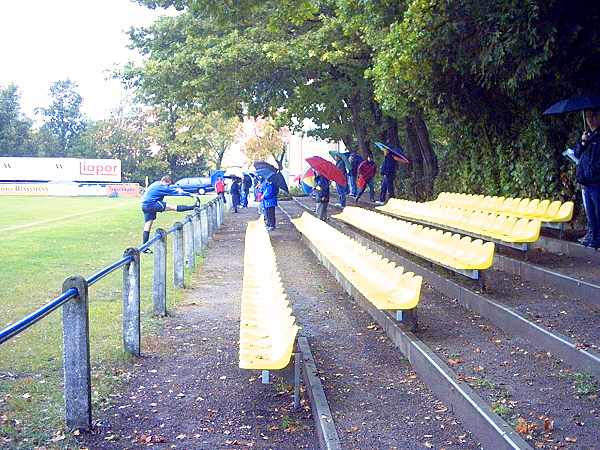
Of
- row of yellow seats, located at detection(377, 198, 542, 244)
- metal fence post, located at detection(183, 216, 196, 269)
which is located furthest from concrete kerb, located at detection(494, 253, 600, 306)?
metal fence post, located at detection(183, 216, 196, 269)

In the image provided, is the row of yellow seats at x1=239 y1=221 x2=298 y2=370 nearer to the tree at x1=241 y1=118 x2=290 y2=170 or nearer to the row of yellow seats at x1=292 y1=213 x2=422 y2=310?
the row of yellow seats at x1=292 y1=213 x2=422 y2=310

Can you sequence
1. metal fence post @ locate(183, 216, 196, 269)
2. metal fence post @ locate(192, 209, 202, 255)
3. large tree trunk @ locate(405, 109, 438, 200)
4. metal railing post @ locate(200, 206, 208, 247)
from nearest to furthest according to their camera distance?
1. metal fence post @ locate(183, 216, 196, 269)
2. metal fence post @ locate(192, 209, 202, 255)
3. metal railing post @ locate(200, 206, 208, 247)
4. large tree trunk @ locate(405, 109, 438, 200)

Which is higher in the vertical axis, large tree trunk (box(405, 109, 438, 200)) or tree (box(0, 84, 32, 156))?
tree (box(0, 84, 32, 156))

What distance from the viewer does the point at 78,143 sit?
3150 inches

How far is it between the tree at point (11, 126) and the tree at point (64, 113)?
526cm

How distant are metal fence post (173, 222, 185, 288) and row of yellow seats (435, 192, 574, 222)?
16.1 ft

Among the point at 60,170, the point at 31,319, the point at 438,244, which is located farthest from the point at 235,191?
the point at 60,170


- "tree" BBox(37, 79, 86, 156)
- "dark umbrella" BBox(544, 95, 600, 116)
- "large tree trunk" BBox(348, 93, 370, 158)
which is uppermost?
"tree" BBox(37, 79, 86, 156)

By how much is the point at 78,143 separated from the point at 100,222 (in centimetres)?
5600

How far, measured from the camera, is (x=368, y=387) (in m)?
5.69

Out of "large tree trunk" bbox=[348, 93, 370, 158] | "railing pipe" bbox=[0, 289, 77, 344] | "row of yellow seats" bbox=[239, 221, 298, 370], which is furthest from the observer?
"large tree trunk" bbox=[348, 93, 370, 158]

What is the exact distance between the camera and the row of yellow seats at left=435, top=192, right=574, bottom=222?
9.38 m

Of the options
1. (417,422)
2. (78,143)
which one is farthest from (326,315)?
(78,143)

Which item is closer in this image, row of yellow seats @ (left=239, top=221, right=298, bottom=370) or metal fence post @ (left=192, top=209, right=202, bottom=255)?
row of yellow seats @ (left=239, top=221, right=298, bottom=370)
